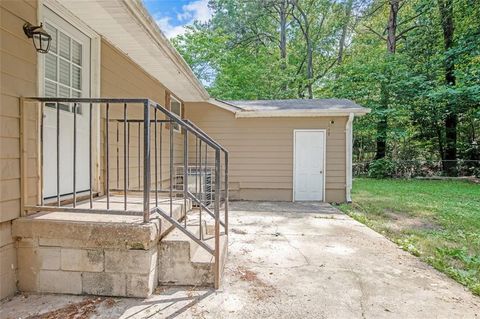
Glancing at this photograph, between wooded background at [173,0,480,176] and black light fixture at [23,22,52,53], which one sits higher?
wooded background at [173,0,480,176]

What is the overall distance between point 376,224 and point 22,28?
5.57 metres

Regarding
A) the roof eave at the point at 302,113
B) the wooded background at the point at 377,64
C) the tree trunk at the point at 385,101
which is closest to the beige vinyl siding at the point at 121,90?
the roof eave at the point at 302,113

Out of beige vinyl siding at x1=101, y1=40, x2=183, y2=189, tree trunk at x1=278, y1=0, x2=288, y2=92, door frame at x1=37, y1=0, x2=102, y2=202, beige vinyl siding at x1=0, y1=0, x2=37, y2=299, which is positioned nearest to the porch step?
beige vinyl siding at x1=0, y1=0, x2=37, y2=299

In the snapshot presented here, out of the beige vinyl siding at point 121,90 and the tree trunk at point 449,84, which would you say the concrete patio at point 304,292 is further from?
the tree trunk at point 449,84

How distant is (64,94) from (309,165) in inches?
233

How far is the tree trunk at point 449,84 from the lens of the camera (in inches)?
515

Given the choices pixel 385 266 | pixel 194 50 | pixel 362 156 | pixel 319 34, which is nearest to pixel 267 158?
pixel 385 266

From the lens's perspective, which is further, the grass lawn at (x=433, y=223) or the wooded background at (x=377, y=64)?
the wooded background at (x=377, y=64)

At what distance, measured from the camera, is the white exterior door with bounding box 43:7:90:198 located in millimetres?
2771

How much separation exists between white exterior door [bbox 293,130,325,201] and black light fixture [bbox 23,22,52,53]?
6.00 metres

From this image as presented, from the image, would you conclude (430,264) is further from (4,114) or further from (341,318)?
(4,114)

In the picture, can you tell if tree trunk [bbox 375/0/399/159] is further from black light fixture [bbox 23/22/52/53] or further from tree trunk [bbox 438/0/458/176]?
black light fixture [bbox 23/22/52/53]

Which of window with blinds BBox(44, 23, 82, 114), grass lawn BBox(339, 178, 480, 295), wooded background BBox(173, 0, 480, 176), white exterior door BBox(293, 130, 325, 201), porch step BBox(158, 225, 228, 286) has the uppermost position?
wooded background BBox(173, 0, 480, 176)

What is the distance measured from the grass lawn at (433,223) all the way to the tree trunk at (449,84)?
4.84 metres
